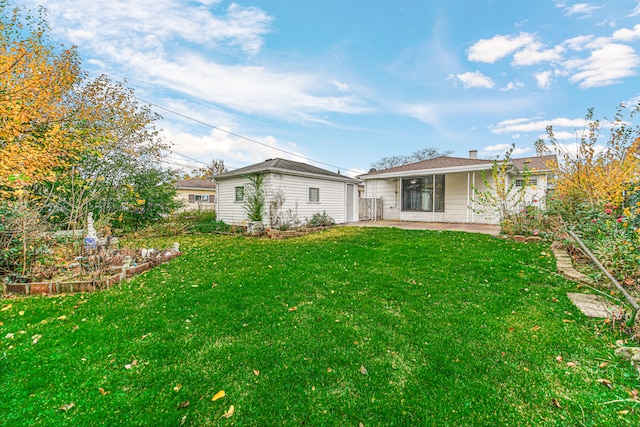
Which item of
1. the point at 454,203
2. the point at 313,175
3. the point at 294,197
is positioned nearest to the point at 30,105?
the point at 294,197

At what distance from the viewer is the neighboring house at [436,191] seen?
40.6 feet

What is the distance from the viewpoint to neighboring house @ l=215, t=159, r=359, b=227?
11.2 meters

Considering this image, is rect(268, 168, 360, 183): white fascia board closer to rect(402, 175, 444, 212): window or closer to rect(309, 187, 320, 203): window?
rect(309, 187, 320, 203): window

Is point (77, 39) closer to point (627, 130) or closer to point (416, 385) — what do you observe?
point (416, 385)

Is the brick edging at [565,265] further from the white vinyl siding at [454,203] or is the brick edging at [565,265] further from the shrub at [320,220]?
the shrub at [320,220]

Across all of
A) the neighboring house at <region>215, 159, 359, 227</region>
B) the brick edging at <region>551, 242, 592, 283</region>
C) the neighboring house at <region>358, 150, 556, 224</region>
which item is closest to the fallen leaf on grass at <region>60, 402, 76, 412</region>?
the brick edging at <region>551, 242, 592, 283</region>

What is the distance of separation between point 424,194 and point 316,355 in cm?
1268

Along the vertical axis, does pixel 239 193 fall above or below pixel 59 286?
above

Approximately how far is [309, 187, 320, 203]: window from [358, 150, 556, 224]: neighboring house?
3.70 metres

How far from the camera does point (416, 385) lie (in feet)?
6.81

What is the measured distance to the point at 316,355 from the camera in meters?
2.46

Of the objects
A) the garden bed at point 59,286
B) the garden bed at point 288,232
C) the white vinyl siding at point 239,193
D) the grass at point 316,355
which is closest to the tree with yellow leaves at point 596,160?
the grass at point 316,355

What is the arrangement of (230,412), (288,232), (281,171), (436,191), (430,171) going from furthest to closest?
(436,191) → (430,171) → (281,171) → (288,232) → (230,412)

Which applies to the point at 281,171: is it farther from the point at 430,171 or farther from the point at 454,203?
the point at 454,203
